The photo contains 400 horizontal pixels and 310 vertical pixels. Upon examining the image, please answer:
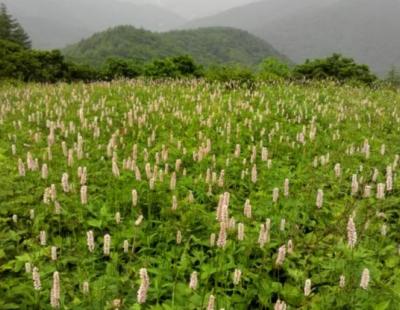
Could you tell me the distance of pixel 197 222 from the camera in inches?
246

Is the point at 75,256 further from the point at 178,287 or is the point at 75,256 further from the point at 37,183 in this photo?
the point at 37,183

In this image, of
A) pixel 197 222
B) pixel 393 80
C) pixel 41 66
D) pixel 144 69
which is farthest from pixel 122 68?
pixel 197 222

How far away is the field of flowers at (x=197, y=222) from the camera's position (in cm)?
459

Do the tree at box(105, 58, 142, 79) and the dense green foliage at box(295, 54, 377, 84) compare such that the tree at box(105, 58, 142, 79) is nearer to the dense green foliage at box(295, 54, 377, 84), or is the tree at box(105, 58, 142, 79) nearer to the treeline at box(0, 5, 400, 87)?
the treeline at box(0, 5, 400, 87)

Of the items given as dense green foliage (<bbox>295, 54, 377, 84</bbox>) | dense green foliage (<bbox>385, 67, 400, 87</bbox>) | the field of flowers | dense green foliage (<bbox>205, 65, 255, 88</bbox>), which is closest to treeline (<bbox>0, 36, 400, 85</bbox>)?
dense green foliage (<bbox>295, 54, 377, 84</bbox>)

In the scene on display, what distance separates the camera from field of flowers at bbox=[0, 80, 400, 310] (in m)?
4.59

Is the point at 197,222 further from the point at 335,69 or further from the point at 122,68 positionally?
the point at 122,68

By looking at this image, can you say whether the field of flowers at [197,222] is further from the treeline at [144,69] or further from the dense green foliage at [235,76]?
the treeline at [144,69]

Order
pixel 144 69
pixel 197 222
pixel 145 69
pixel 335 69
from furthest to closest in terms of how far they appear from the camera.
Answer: pixel 144 69, pixel 145 69, pixel 335 69, pixel 197 222

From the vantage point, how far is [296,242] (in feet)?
19.2

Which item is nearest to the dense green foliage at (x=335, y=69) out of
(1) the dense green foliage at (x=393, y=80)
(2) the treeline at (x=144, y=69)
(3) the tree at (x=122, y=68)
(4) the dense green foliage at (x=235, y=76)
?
(2) the treeline at (x=144, y=69)

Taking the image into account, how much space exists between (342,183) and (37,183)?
16.7 feet

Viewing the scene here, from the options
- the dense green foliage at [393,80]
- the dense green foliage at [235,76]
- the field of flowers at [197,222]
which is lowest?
the field of flowers at [197,222]

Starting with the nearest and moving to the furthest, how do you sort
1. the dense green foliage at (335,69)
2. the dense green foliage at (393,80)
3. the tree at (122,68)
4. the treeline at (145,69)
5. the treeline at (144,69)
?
the dense green foliage at (393,80), the treeline at (144,69), the treeline at (145,69), the dense green foliage at (335,69), the tree at (122,68)
